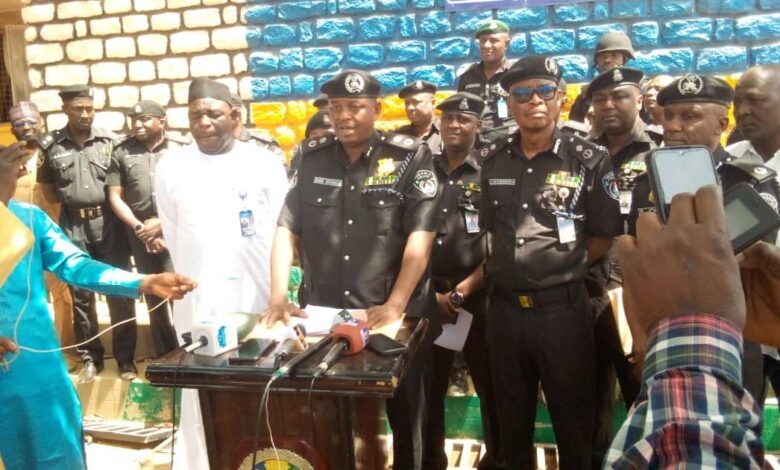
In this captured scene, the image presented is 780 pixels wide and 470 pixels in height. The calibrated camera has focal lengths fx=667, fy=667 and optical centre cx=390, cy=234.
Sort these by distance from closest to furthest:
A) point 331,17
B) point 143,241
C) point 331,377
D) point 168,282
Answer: point 331,377
point 168,282
point 143,241
point 331,17

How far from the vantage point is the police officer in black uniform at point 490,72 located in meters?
5.17

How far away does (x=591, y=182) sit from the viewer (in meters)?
3.03

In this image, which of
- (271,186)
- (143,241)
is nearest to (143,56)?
(143,241)

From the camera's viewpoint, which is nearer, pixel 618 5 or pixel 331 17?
pixel 618 5

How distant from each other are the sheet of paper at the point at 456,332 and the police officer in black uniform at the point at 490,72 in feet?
6.80

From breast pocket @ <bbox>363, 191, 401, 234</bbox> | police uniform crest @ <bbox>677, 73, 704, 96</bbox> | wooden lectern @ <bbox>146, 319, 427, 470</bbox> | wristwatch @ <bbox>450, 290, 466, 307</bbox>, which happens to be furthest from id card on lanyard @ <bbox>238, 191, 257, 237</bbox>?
police uniform crest @ <bbox>677, 73, 704, 96</bbox>

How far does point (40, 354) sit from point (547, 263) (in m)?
2.18

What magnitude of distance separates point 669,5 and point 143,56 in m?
5.03

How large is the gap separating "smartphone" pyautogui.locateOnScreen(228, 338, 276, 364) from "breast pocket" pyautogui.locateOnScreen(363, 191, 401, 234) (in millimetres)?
934

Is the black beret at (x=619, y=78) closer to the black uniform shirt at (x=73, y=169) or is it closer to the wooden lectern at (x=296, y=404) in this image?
the wooden lectern at (x=296, y=404)

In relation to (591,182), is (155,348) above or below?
below

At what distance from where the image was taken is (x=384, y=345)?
213cm

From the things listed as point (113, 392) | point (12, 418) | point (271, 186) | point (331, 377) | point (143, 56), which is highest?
point (143, 56)

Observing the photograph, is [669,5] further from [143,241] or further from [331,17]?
[143,241]
